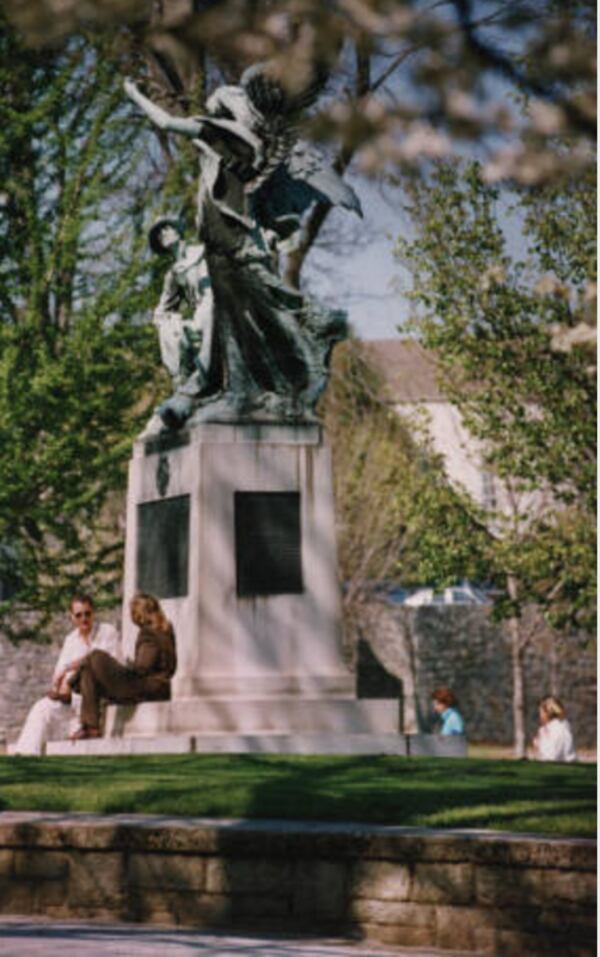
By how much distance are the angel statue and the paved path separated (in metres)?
7.14

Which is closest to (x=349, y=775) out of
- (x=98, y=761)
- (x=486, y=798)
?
(x=486, y=798)

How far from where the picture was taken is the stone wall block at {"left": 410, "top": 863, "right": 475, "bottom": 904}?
696 centimetres

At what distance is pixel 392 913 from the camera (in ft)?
23.3

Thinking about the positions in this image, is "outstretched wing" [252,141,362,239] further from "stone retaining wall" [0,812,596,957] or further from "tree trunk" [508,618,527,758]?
"tree trunk" [508,618,527,758]

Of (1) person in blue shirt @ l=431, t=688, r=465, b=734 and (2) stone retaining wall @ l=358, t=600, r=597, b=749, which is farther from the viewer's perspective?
(2) stone retaining wall @ l=358, t=600, r=597, b=749

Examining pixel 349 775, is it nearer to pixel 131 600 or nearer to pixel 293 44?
pixel 131 600

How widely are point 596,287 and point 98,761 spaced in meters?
6.66

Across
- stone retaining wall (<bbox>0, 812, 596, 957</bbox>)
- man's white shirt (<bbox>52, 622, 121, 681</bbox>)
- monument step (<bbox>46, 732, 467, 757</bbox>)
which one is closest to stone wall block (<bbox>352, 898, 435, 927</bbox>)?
stone retaining wall (<bbox>0, 812, 596, 957</bbox>)

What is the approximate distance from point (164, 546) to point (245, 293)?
2.10 metres

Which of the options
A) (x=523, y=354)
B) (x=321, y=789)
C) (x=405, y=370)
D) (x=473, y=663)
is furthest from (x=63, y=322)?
(x=405, y=370)

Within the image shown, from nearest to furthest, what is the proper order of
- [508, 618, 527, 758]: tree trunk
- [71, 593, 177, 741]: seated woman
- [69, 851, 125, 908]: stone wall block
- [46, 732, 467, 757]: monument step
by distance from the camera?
[69, 851, 125, 908]: stone wall block
[46, 732, 467, 757]: monument step
[71, 593, 177, 741]: seated woman
[508, 618, 527, 758]: tree trunk

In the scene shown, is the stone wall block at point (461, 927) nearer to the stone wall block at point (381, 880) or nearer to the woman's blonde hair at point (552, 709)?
the stone wall block at point (381, 880)

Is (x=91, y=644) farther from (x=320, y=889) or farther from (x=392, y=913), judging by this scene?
(x=392, y=913)

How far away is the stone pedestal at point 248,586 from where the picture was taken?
12789 mm
